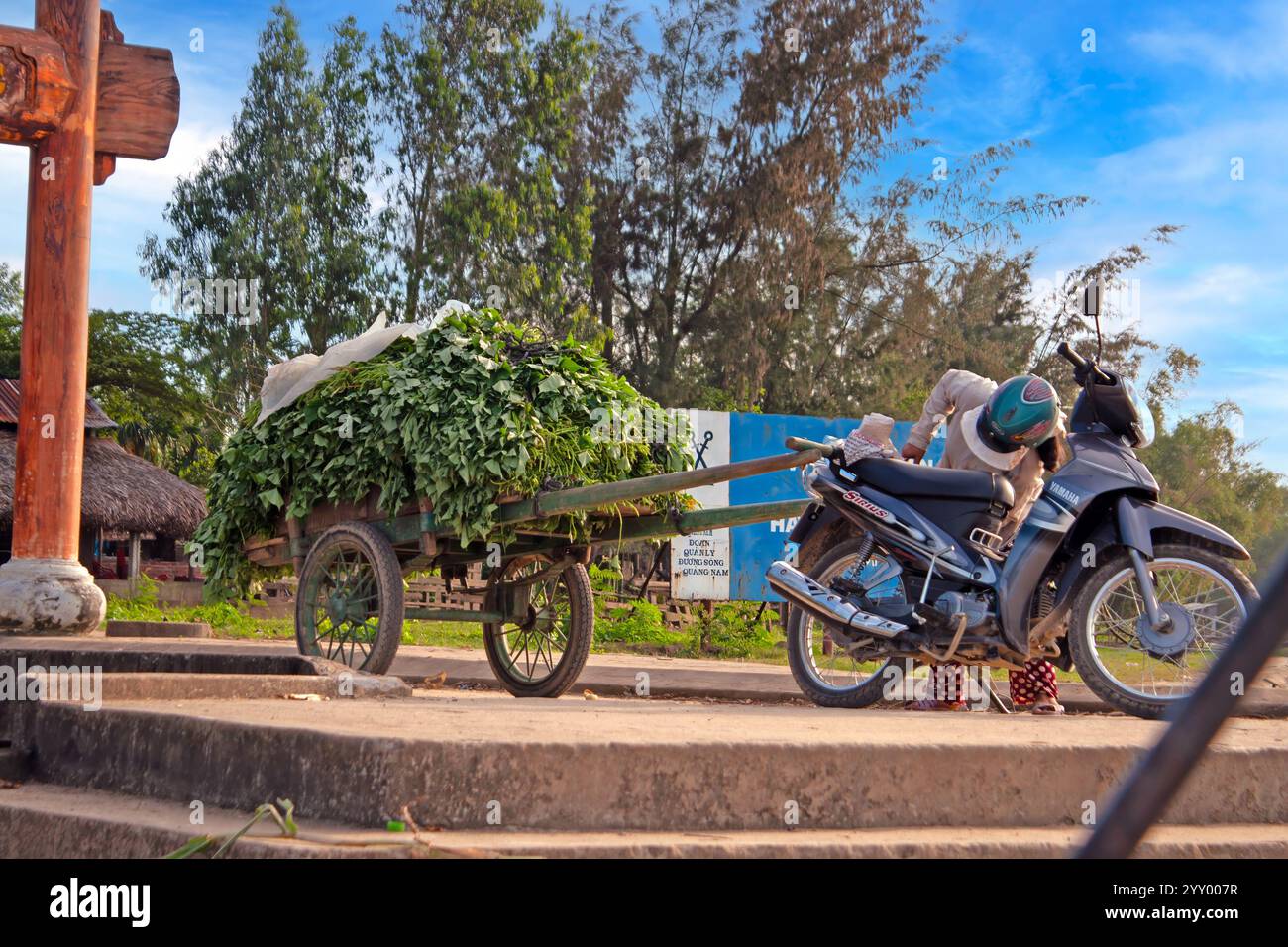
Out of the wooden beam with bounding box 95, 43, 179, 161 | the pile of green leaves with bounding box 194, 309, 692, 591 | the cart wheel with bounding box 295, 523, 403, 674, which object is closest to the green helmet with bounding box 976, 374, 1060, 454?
the pile of green leaves with bounding box 194, 309, 692, 591

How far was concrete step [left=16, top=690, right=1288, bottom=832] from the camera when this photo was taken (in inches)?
107

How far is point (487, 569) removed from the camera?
687cm

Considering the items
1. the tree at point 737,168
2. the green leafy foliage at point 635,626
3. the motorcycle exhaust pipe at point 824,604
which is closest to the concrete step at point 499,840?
the motorcycle exhaust pipe at point 824,604

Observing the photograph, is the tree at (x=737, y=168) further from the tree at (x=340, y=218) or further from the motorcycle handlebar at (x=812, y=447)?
the motorcycle handlebar at (x=812, y=447)

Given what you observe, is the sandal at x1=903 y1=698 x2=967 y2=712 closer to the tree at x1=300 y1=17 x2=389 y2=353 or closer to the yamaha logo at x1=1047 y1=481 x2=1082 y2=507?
the yamaha logo at x1=1047 y1=481 x2=1082 y2=507

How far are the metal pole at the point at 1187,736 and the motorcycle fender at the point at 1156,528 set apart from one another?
415cm

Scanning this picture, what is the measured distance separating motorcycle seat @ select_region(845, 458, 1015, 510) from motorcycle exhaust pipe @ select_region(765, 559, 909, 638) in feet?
1.82

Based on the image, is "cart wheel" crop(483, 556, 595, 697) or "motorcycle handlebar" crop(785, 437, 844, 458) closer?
"motorcycle handlebar" crop(785, 437, 844, 458)

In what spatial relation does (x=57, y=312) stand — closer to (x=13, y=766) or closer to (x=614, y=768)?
(x=13, y=766)

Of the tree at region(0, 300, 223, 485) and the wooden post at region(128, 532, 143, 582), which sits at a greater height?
the tree at region(0, 300, 223, 485)

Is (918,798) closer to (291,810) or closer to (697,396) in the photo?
(291,810)

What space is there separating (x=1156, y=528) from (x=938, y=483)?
3.30ft

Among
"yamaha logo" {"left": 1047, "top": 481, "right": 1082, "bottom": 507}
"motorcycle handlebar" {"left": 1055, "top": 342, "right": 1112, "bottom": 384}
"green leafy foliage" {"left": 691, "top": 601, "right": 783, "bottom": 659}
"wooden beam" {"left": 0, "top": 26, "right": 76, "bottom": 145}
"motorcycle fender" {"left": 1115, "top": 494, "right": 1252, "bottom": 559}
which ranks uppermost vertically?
"wooden beam" {"left": 0, "top": 26, "right": 76, "bottom": 145}
